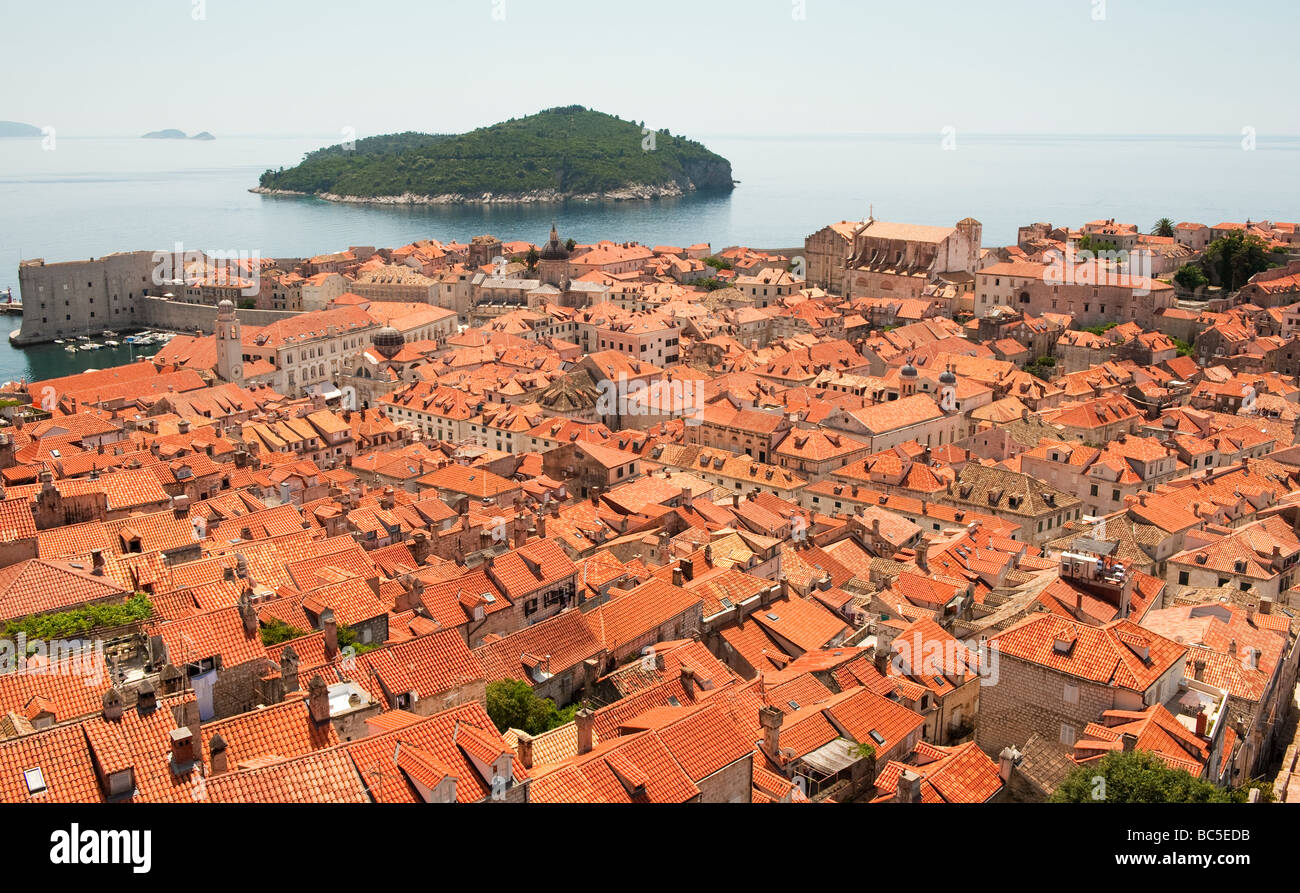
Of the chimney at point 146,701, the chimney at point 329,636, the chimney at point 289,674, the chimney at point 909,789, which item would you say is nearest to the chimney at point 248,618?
the chimney at point 289,674

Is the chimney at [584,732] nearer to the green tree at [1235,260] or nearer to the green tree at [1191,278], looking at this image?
the green tree at [1191,278]

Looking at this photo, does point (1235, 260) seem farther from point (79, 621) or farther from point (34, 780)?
point (34, 780)

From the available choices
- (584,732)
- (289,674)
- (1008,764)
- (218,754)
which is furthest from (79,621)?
(1008,764)

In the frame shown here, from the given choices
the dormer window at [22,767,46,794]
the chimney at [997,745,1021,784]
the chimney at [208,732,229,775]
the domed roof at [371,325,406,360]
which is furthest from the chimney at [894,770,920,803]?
the domed roof at [371,325,406,360]

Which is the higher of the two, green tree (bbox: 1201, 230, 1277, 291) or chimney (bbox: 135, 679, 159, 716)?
green tree (bbox: 1201, 230, 1277, 291)

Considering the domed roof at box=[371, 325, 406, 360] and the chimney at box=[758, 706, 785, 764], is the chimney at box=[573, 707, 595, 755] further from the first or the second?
the domed roof at box=[371, 325, 406, 360]
